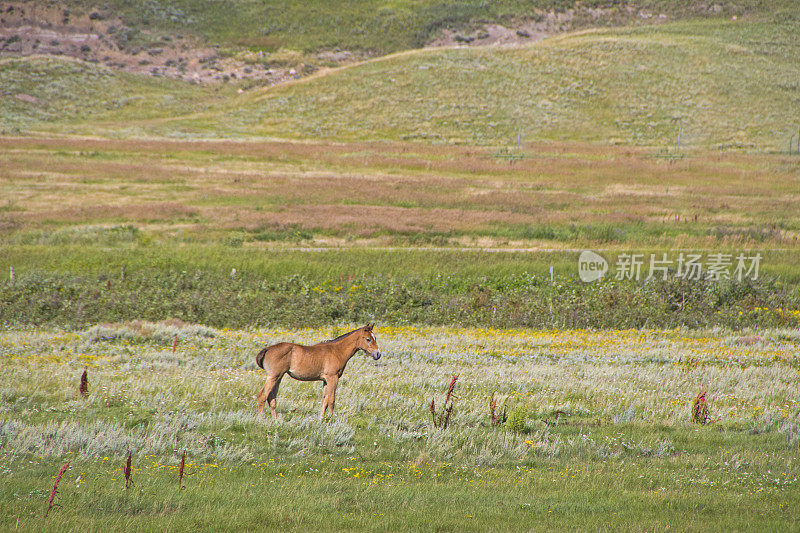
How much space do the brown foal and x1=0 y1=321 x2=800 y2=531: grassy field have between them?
1.61 feet

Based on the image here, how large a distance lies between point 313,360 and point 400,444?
186cm

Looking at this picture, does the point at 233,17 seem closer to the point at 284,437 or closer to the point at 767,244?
the point at 767,244

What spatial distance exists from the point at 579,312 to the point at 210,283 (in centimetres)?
1429

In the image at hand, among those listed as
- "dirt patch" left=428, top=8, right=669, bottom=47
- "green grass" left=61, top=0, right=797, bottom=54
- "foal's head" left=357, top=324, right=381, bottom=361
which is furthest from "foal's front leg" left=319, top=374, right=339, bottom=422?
"dirt patch" left=428, top=8, right=669, bottom=47

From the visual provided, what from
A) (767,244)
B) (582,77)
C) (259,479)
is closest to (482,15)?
(582,77)

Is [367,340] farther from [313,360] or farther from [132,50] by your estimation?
[132,50]

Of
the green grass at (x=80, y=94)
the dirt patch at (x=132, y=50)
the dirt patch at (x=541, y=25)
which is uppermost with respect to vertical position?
the dirt patch at (x=541, y=25)

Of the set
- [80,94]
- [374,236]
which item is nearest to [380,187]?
[374,236]

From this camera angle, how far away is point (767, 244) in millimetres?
33062

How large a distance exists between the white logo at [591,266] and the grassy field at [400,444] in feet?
33.8

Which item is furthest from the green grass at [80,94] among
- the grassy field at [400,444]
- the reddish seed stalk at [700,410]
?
the reddish seed stalk at [700,410]

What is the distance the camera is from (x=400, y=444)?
10242 mm

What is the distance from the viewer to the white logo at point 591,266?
28.3 meters

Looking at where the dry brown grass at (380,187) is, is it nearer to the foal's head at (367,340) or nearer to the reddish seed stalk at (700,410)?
the reddish seed stalk at (700,410)
